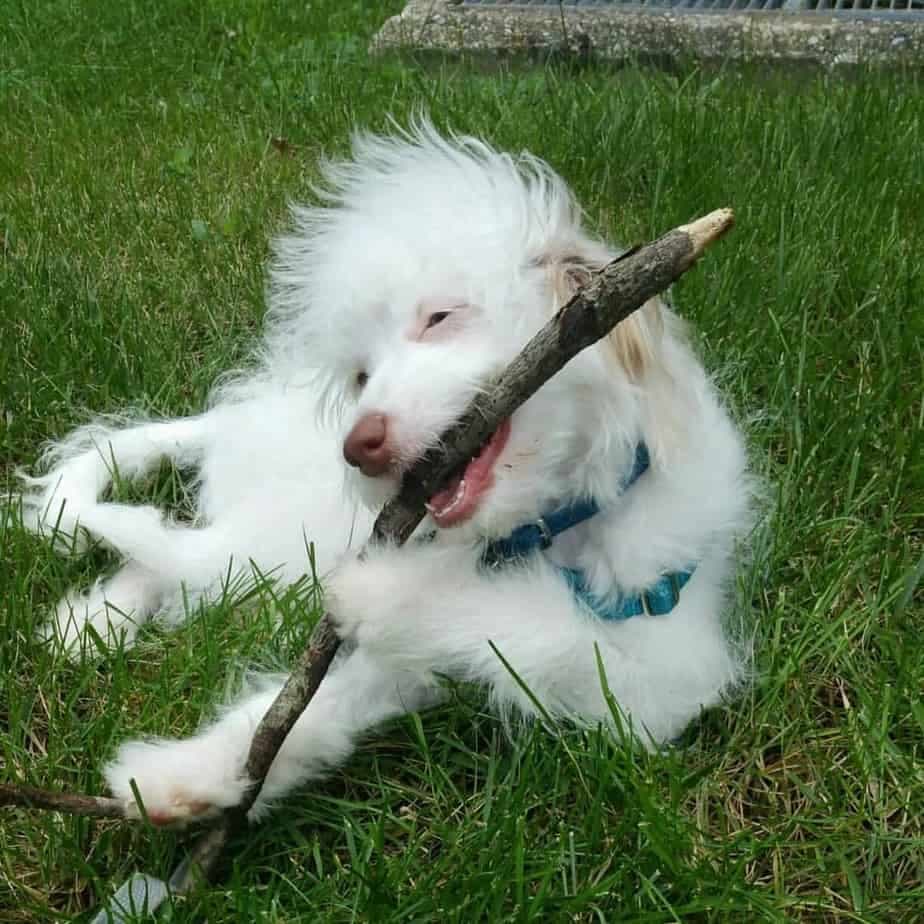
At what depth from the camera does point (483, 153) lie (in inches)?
85.2

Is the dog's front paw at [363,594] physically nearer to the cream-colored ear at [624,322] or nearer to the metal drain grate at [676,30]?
the cream-colored ear at [624,322]

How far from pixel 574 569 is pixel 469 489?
0.26 metres

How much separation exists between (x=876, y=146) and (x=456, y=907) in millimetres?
3057

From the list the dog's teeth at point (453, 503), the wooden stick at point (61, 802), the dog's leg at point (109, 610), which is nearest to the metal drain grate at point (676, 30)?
the dog's leg at point (109, 610)

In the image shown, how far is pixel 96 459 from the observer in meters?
2.66

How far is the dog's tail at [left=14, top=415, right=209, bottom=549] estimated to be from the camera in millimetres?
2520

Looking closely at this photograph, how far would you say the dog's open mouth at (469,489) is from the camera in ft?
5.47

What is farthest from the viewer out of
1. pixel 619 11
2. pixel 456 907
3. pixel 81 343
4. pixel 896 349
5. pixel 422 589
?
pixel 619 11

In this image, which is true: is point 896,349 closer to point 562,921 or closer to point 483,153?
point 483,153

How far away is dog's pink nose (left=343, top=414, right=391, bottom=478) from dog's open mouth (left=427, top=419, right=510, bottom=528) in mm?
107

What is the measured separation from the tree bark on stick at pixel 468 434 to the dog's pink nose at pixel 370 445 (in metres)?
0.06

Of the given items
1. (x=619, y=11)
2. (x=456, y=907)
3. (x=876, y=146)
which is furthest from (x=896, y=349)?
(x=619, y=11)

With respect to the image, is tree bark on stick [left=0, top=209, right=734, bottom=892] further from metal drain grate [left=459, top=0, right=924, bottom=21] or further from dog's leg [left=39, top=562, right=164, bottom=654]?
metal drain grate [left=459, top=0, right=924, bottom=21]

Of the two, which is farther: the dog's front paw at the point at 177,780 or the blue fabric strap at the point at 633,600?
the blue fabric strap at the point at 633,600
